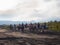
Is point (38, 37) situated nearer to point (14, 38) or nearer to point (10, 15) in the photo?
point (14, 38)

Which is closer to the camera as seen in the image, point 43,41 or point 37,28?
point 43,41

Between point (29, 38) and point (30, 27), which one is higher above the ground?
point (30, 27)

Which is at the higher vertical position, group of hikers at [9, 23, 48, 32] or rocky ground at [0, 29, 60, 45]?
group of hikers at [9, 23, 48, 32]

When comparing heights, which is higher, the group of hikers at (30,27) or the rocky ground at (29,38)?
the group of hikers at (30,27)

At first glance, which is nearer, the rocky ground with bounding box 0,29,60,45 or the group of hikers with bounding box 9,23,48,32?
the rocky ground with bounding box 0,29,60,45

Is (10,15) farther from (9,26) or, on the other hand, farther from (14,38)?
(14,38)

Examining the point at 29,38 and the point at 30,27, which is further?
the point at 30,27

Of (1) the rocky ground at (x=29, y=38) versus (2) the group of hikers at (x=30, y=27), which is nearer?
(1) the rocky ground at (x=29, y=38)

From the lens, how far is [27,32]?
580 centimetres

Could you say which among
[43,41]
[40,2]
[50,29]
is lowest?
[43,41]

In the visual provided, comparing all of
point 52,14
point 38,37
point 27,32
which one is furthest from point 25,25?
point 52,14

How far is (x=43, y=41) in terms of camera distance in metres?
5.46

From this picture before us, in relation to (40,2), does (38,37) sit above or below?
below

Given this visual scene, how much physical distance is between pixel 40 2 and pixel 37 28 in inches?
36.1
